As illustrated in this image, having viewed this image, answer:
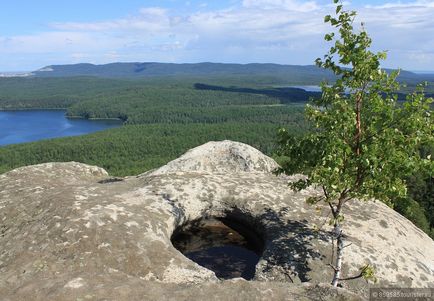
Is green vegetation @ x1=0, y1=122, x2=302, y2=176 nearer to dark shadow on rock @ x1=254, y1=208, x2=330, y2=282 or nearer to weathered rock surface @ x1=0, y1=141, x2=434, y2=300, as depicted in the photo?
weathered rock surface @ x1=0, y1=141, x2=434, y2=300

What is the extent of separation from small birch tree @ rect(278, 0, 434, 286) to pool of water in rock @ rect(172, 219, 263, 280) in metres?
5.54

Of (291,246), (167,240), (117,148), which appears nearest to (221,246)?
(291,246)

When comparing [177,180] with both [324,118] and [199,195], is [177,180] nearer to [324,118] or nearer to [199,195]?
[199,195]

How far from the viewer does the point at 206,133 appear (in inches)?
7712

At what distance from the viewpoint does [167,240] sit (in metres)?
14.2

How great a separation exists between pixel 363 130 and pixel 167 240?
800cm

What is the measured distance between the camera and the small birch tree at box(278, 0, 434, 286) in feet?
35.1

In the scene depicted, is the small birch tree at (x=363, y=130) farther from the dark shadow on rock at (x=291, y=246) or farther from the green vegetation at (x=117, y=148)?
the green vegetation at (x=117, y=148)

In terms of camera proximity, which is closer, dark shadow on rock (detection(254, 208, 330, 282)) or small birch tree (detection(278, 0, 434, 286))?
small birch tree (detection(278, 0, 434, 286))

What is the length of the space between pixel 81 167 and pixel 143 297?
1778 cm

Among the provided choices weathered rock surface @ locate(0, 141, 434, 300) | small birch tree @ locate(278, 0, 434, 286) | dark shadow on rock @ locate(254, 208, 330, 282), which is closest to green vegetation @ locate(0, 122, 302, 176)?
weathered rock surface @ locate(0, 141, 434, 300)

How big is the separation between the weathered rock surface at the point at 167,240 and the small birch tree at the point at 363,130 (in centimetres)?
304

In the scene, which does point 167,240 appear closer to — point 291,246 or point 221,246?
point 221,246

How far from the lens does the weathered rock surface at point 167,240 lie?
950 centimetres
